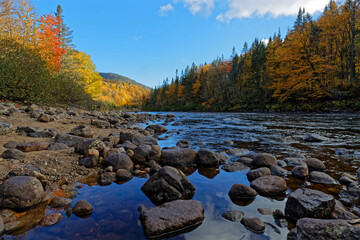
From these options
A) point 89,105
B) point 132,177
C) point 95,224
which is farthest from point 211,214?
point 89,105

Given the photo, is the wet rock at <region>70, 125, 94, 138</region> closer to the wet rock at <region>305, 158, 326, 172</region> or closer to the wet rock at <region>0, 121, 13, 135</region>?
the wet rock at <region>0, 121, 13, 135</region>

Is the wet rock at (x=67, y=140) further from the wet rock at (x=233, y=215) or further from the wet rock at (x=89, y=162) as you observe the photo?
the wet rock at (x=233, y=215)

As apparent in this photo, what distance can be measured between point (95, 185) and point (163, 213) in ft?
4.98

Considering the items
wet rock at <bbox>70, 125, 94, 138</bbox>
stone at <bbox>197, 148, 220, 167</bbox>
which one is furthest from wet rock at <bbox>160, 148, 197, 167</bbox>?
wet rock at <bbox>70, 125, 94, 138</bbox>

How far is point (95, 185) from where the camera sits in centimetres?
298

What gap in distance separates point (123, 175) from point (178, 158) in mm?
1359

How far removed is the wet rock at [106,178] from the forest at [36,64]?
1173 centimetres

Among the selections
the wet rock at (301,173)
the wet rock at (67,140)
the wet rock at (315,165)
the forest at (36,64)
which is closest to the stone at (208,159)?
the wet rock at (301,173)

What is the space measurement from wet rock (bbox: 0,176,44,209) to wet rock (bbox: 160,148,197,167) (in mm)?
2402

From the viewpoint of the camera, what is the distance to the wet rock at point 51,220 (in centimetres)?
194

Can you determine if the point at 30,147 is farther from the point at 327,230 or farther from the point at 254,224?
the point at 327,230

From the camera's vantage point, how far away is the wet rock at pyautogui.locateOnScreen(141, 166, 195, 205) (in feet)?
8.70

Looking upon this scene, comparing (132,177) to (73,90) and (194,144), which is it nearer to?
(194,144)

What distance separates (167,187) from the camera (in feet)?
8.84
